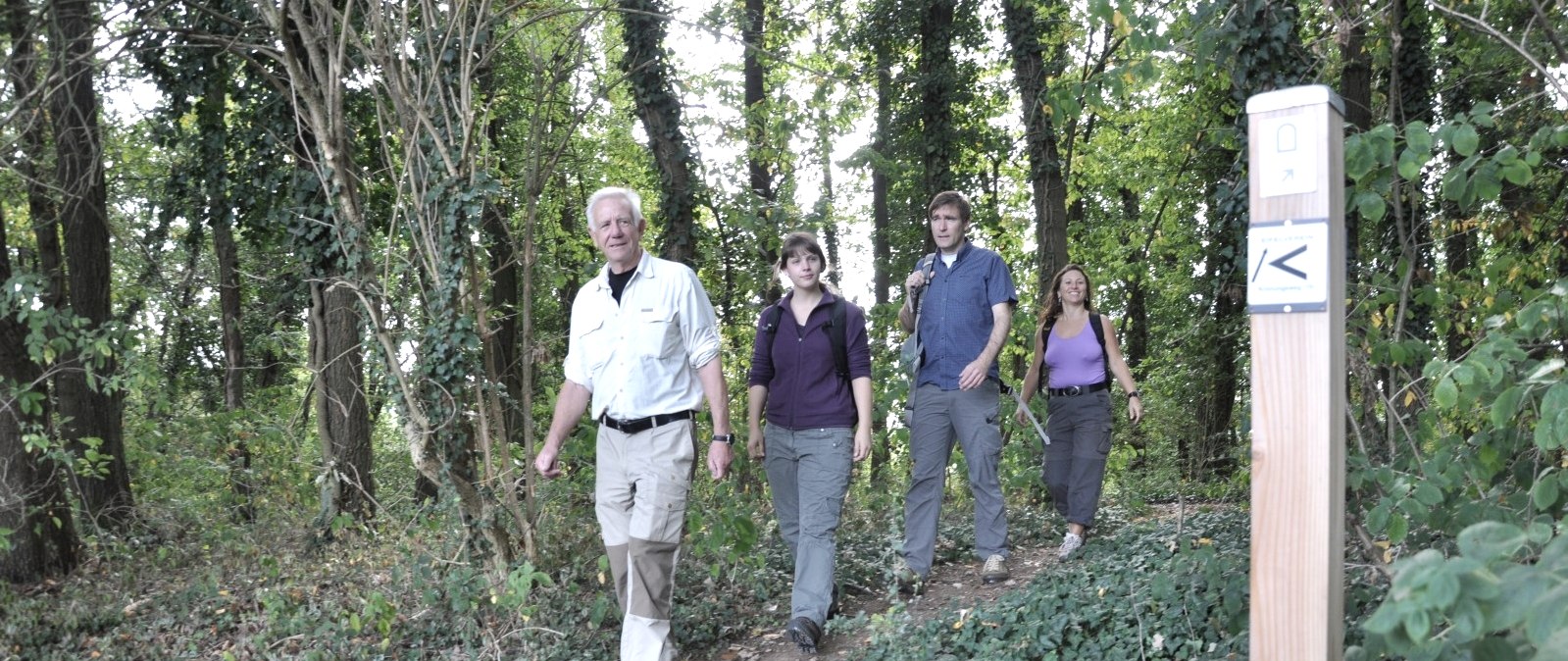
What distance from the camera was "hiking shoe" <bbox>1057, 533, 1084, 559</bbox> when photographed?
7.21m

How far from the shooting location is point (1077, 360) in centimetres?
750

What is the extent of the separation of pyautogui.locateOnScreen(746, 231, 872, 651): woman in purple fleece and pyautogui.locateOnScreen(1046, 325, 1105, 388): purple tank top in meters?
2.08

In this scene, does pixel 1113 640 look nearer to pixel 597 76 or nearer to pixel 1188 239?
pixel 597 76

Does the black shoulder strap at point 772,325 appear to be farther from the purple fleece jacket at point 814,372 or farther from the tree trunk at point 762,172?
the tree trunk at point 762,172

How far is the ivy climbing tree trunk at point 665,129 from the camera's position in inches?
368

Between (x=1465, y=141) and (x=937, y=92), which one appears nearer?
(x=1465, y=141)

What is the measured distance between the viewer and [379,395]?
24.8ft

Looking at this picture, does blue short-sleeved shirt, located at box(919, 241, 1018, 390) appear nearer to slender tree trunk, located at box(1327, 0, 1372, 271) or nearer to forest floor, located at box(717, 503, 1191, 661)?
forest floor, located at box(717, 503, 1191, 661)

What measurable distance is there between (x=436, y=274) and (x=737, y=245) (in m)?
5.16

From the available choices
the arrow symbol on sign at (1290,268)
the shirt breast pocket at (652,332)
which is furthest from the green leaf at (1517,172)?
the shirt breast pocket at (652,332)

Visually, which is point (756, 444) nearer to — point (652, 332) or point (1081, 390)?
point (652, 332)

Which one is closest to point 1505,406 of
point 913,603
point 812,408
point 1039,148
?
point 812,408

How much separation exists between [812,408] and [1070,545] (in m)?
2.34

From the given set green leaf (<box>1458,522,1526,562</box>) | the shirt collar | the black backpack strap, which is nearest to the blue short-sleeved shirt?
the black backpack strap
